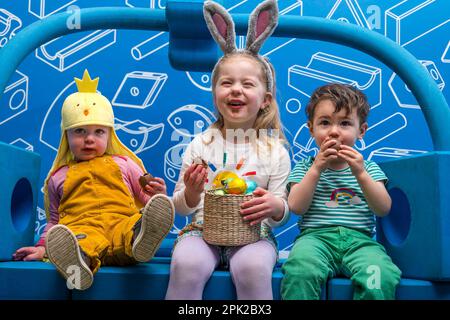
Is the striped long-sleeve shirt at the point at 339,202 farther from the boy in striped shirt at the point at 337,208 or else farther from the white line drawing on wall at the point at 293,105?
the white line drawing on wall at the point at 293,105

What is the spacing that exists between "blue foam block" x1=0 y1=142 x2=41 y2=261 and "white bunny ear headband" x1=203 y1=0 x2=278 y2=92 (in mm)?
463

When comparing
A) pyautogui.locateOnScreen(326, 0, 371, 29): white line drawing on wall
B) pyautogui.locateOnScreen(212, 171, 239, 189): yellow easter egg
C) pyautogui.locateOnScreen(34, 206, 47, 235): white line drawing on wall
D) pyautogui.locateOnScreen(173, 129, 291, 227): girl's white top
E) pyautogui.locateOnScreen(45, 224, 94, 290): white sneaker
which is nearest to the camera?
pyautogui.locateOnScreen(45, 224, 94, 290): white sneaker

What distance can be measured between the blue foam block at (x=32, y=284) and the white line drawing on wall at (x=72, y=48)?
0.90m

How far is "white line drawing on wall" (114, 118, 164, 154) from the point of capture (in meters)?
1.72

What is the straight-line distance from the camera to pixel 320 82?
1787 mm

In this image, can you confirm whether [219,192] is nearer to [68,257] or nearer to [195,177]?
[195,177]

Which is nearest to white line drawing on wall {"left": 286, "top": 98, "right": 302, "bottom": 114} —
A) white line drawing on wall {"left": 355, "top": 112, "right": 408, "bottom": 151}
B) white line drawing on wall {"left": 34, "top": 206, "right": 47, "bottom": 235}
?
white line drawing on wall {"left": 355, "top": 112, "right": 408, "bottom": 151}

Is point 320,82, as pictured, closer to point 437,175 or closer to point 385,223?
point 385,223

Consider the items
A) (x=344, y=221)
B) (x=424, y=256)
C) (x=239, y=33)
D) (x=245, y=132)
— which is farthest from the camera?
(x=239, y=33)

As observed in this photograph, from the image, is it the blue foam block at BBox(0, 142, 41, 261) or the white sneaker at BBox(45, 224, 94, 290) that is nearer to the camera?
the white sneaker at BBox(45, 224, 94, 290)

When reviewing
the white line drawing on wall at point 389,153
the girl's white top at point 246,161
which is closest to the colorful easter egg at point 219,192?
the girl's white top at point 246,161

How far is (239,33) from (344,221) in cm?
52

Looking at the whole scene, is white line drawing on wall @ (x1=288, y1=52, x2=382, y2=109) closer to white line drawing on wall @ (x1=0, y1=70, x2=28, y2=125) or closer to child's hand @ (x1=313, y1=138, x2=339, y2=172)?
child's hand @ (x1=313, y1=138, x2=339, y2=172)
